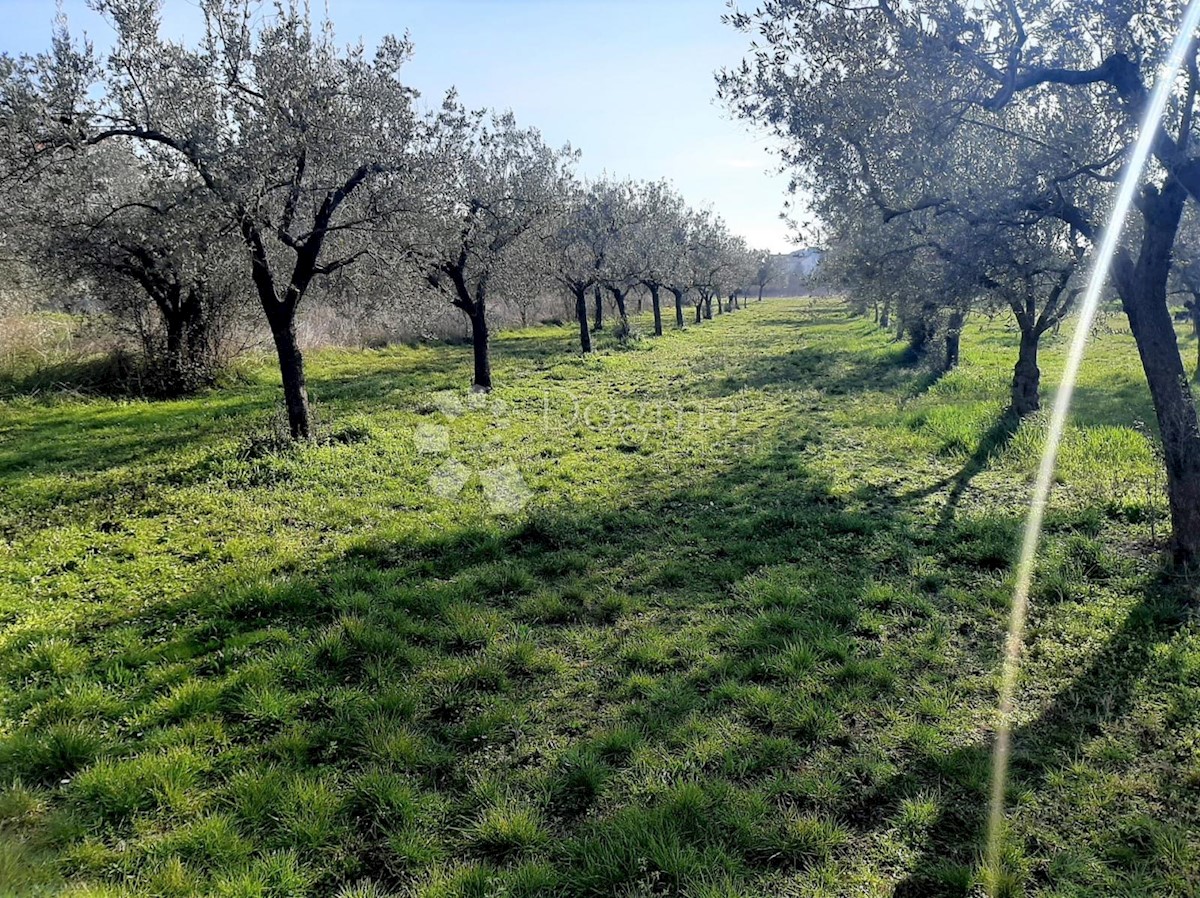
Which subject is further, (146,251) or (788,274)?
(788,274)

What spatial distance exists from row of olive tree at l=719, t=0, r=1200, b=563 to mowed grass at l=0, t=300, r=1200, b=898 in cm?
317

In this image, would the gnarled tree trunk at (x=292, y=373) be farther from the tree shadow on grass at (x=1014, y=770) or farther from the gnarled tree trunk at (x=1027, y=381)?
the gnarled tree trunk at (x=1027, y=381)

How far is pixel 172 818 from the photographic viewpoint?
156 inches

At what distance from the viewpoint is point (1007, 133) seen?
301 inches

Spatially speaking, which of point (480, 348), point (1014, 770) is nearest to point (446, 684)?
point (1014, 770)

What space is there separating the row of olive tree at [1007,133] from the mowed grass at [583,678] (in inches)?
125

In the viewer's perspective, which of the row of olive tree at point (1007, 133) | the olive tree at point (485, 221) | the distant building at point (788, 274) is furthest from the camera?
the distant building at point (788, 274)

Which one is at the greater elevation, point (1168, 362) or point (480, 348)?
point (480, 348)

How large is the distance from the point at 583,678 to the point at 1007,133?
8009 mm

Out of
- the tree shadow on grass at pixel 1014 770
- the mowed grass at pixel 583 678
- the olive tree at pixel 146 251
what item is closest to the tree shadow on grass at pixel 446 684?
the mowed grass at pixel 583 678

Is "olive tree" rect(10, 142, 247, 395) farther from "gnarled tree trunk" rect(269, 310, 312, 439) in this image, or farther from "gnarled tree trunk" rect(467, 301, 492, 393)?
"gnarled tree trunk" rect(467, 301, 492, 393)

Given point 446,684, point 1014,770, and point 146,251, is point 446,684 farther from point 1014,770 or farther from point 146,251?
point 146,251

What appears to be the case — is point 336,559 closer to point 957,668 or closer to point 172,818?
point 172,818

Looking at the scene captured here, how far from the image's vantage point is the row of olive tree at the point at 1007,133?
650cm
